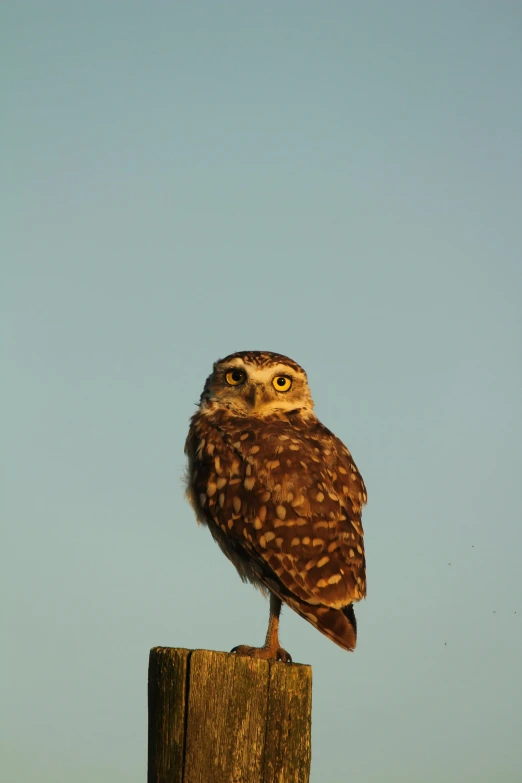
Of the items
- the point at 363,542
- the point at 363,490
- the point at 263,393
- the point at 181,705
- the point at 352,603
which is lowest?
the point at 181,705

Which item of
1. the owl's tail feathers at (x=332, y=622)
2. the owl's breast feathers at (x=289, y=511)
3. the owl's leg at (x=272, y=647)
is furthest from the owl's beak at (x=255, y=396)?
the owl's tail feathers at (x=332, y=622)

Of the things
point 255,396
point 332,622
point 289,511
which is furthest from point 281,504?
point 255,396

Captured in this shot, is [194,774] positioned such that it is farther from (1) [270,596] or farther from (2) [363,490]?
(2) [363,490]

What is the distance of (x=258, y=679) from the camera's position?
422 cm

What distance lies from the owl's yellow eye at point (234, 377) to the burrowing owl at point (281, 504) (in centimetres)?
12

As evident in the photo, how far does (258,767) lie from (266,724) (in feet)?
0.64

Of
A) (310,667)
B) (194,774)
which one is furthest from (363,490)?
(194,774)

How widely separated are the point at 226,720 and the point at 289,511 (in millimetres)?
2504

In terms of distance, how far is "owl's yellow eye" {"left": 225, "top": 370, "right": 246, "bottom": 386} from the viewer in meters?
8.11

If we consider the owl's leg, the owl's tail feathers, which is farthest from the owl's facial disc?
the owl's tail feathers

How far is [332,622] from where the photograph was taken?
6215mm

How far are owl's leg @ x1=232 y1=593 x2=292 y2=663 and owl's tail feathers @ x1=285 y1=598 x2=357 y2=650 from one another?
43 cm

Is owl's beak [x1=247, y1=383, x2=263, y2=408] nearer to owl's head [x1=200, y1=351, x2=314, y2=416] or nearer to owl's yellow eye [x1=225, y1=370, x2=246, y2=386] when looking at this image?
owl's head [x1=200, y1=351, x2=314, y2=416]

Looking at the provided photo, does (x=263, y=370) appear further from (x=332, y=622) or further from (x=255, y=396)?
(x=332, y=622)
